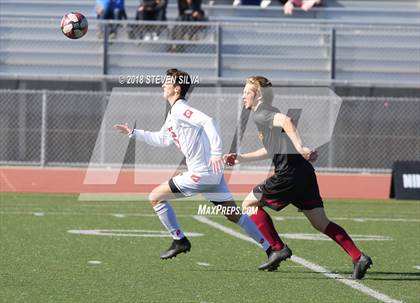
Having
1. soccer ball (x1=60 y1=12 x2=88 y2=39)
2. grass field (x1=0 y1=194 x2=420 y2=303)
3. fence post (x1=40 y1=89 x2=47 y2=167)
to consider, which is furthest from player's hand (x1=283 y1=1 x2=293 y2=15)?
soccer ball (x1=60 y1=12 x2=88 y2=39)

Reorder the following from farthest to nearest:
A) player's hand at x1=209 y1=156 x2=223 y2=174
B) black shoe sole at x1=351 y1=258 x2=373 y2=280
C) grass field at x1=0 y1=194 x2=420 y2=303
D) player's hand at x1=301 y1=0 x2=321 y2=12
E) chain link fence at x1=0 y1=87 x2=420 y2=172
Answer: player's hand at x1=301 y1=0 x2=321 y2=12, chain link fence at x1=0 y1=87 x2=420 y2=172, player's hand at x1=209 y1=156 x2=223 y2=174, black shoe sole at x1=351 y1=258 x2=373 y2=280, grass field at x1=0 y1=194 x2=420 y2=303

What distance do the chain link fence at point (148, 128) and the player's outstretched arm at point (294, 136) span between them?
36.6 feet

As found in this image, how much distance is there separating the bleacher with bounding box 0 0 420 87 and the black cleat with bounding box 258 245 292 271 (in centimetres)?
1209

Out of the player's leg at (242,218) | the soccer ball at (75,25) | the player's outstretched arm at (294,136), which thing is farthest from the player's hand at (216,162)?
the soccer ball at (75,25)

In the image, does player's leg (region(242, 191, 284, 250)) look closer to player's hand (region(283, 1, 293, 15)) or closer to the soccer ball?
the soccer ball

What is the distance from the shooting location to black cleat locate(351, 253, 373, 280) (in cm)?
898

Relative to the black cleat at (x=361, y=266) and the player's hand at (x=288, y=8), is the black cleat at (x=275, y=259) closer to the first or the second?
the black cleat at (x=361, y=266)

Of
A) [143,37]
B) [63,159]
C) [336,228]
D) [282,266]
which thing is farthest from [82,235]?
[143,37]

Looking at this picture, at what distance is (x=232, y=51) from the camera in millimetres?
22500

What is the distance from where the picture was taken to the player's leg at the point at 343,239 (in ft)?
29.6

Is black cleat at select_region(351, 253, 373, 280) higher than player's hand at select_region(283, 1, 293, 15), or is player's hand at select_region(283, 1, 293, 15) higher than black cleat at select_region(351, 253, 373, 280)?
player's hand at select_region(283, 1, 293, 15)

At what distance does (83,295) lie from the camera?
7.82 meters

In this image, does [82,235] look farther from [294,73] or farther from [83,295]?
[294,73]

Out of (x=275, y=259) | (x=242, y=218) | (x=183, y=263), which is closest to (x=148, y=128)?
(x=183, y=263)
